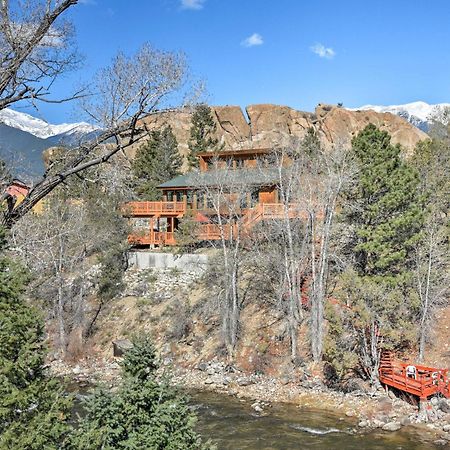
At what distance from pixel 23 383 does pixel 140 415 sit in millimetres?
2117

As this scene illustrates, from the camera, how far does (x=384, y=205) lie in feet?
83.1

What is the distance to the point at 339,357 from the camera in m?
23.1

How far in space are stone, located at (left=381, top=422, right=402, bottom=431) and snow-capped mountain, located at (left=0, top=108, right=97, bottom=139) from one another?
57.6 feet

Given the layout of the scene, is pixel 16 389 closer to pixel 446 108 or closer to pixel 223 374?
pixel 223 374

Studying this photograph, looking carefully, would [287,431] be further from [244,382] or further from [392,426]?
[244,382]

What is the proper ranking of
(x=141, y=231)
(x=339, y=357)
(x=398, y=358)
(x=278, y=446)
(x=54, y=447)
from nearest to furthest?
(x=54, y=447), (x=278, y=446), (x=339, y=357), (x=398, y=358), (x=141, y=231)

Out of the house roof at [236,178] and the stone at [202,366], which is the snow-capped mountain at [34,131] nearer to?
the stone at [202,366]

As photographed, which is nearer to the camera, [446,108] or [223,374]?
[223,374]

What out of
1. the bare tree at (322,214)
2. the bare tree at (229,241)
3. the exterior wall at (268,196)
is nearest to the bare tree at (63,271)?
the bare tree at (229,241)

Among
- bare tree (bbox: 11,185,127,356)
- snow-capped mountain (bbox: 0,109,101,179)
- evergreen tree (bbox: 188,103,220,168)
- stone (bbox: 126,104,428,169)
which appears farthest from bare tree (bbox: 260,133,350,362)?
stone (bbox: 126,104,428,169)

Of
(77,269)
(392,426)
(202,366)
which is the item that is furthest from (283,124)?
(392,426)

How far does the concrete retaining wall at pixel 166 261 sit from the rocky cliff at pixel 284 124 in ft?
89.2

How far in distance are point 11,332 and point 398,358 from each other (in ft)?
70.6

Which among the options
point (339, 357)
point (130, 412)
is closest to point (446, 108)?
point (339, 357)
